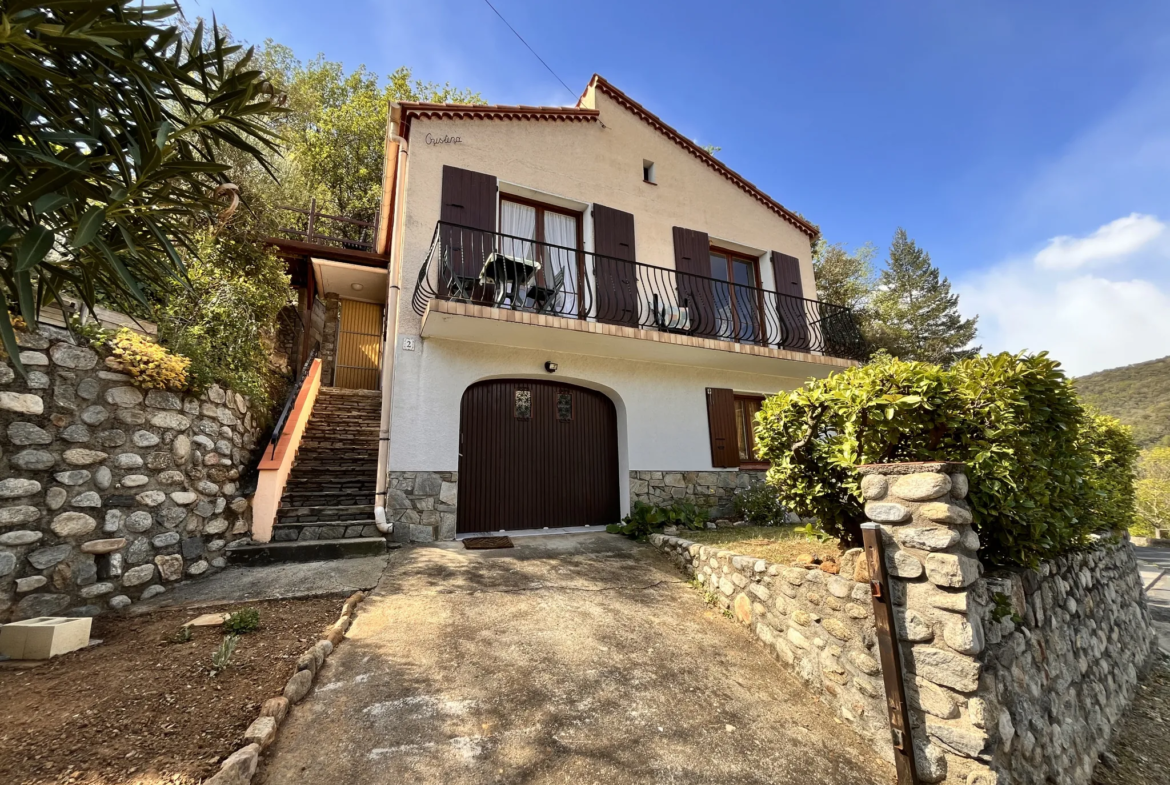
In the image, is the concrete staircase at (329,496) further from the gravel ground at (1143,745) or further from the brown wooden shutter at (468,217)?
the gravel ground at (1143,745)

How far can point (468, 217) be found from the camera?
6.38 meters

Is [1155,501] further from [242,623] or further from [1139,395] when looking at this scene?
[1139,395]

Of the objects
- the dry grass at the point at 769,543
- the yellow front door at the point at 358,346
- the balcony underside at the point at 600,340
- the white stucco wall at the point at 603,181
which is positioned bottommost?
the dry grass at the point at 769,543

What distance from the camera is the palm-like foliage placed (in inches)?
61.7

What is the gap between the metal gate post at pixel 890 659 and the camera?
7.11 feet

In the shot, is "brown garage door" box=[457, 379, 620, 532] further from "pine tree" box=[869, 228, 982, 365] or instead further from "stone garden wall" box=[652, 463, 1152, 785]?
"pine tree" box=[869, 228, 982, 365]

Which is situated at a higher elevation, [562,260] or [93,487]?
[562,260]

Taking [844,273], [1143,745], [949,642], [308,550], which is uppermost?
[844,273]

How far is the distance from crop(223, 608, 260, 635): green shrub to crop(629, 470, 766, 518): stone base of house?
4.77 meters

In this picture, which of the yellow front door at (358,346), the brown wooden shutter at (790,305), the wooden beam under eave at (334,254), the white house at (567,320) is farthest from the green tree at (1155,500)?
the yellow front door at (358,346)

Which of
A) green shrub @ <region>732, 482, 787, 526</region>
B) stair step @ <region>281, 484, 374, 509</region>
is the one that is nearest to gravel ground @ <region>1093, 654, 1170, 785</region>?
green shrub @ <region>732, 482, 787, 526</region>

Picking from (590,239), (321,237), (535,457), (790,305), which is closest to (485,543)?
(535,457)

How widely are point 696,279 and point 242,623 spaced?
24.9 feet

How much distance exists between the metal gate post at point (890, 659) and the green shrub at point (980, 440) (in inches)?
23.5
